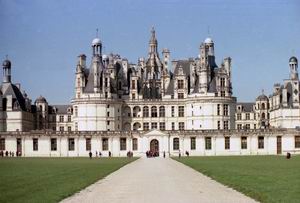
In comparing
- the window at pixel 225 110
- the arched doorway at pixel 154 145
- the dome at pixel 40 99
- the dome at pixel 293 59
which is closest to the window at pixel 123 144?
the arched doorway at pixel 154 145

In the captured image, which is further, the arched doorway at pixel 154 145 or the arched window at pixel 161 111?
the arched window at pixel 161 111

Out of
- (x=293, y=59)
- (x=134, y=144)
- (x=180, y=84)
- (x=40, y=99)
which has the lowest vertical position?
(x=134, y=144)

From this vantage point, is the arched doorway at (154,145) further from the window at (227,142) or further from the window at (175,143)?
the window at (227,142)

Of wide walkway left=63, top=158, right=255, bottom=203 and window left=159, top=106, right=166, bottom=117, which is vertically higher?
window left=159, top=106, right=166, bottom=117

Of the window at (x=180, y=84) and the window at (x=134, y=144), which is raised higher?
the window at (x=180, y=84)

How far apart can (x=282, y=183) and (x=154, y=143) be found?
54480 millimetres

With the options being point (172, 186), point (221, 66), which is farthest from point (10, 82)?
point (172, 186)

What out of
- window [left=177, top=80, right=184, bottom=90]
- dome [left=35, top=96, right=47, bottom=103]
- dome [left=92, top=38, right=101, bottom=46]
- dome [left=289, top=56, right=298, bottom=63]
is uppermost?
dome [left=92, top=38, right=101, bottom=46]

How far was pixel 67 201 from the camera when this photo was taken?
63.9ft

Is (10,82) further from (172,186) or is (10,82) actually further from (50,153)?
(172,186)

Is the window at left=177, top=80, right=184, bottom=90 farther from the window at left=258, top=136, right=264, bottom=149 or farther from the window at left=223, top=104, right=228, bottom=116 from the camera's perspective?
the window at left=258, top=136, right=264, bottom=149

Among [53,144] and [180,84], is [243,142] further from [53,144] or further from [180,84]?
[53,144]

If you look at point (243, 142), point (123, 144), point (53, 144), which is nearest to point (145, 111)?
point (123, 144)

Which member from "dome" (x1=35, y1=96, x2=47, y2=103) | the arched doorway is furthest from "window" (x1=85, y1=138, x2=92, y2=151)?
"dome" (x1=35, y1=96, x2=47, y2=103)
